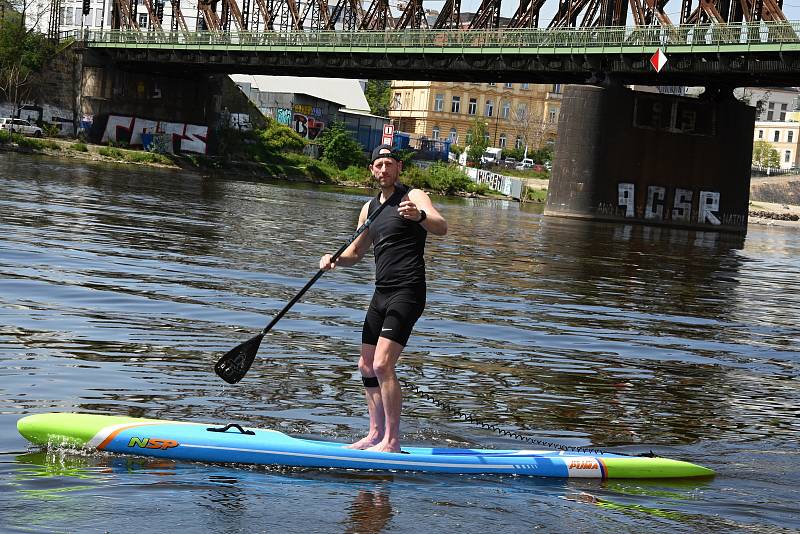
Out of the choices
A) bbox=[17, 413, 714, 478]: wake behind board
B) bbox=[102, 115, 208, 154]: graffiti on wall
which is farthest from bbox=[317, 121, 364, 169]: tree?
bbox=[17, 413, 714, 478]: wake behind board

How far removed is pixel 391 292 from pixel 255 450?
1504mm

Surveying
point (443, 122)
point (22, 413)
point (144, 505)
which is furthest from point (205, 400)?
point (443, 122)

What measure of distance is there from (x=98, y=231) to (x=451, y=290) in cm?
939

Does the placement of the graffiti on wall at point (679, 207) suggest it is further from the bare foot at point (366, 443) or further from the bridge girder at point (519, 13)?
the bare foot at point (366, 443)

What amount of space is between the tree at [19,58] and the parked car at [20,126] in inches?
101

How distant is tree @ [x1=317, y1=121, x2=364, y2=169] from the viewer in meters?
88.6

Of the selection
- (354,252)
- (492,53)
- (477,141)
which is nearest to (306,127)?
(477,141)

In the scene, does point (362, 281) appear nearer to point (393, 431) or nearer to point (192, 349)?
point (192, 349)

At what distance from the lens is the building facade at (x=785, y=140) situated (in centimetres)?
14662

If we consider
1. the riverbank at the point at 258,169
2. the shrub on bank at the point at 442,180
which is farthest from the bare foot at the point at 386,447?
the shrub on bank at the point at 442,180

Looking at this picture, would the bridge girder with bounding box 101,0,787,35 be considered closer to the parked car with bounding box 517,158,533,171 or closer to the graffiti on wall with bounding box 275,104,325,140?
the graffiti on wall with bounding box 275,104,325,140

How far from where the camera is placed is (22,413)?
367 inches

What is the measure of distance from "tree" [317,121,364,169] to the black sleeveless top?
79809 mm

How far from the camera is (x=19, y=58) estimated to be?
258 ft
